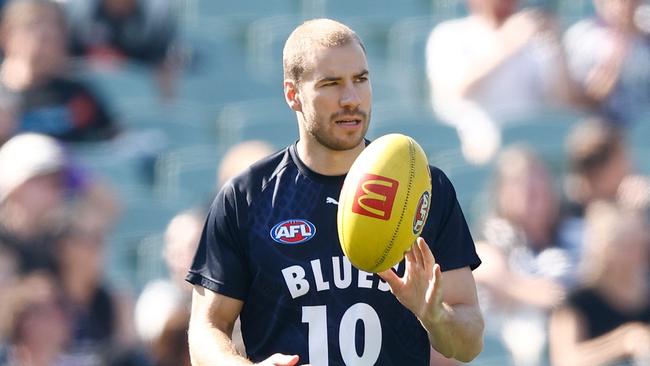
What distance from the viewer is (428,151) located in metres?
9.00

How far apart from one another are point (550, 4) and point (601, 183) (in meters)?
1.88

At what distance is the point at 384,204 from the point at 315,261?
1.41 ft

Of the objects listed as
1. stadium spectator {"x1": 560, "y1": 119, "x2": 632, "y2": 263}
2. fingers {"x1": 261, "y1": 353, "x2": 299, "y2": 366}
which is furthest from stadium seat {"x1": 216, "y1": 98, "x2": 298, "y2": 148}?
fingers {"x1": 261, "y1": 353, "x2": 299, "y2": 366}

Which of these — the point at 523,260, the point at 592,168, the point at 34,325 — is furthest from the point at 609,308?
the point at 34,325

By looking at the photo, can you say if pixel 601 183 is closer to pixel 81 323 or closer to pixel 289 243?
pixel 81 323

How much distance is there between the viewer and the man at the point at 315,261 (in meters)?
4.08

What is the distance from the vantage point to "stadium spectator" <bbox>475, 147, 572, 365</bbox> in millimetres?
7879

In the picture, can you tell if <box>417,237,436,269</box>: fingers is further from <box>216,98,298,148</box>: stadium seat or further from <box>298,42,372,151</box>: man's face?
<box>216,98,298,148</box>: stadium seat

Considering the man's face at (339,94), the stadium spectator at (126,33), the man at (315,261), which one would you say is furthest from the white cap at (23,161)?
the man's face at (339,94)

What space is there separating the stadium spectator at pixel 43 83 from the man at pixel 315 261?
4.46m

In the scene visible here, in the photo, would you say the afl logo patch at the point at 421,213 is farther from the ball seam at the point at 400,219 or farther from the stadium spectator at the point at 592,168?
the stadium spectator at the point at 592,168

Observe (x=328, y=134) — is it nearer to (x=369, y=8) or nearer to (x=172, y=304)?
(x=172, y=304)

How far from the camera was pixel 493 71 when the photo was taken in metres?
8.93

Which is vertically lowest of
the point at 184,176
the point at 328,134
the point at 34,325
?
the point at 34,325
